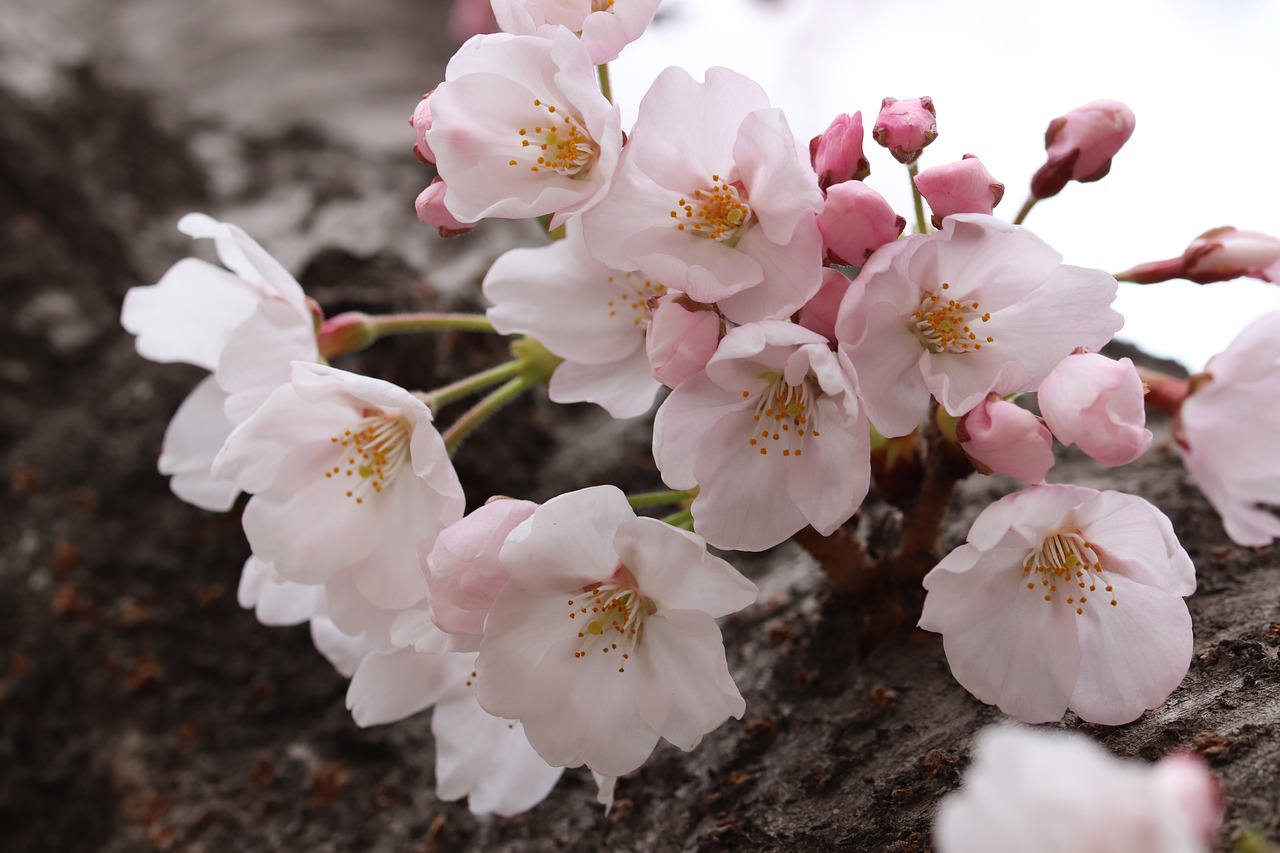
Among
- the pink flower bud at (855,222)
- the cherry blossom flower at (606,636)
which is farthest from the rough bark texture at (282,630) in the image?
the pink flower bud at (855,222)

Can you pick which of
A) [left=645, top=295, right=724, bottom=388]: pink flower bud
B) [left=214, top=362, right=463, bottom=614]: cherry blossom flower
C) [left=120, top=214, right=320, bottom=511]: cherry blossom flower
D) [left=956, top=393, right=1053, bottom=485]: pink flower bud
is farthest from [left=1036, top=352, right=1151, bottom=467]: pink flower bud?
[left=120, top=214, right=320, bottom=511]: cherry blossom flower

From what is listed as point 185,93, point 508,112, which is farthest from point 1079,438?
point 185,93

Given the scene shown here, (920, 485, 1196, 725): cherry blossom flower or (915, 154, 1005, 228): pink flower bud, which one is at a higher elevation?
(915, 154, 1005, 228): pink flower bud

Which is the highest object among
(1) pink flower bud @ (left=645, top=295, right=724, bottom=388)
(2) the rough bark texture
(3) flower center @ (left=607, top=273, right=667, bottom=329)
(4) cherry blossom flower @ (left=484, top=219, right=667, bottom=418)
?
(1) pink flower bud @ (left=645, top=295, right=724, bottom=388)

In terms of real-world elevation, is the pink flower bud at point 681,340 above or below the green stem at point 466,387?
above

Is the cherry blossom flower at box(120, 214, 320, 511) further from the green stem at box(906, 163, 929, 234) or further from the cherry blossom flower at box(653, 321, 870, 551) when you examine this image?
the green stem at box(906, 163, 929, 234)

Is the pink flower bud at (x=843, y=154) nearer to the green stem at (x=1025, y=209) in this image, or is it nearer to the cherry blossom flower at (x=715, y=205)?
the cherry blossom flower at (x=715, y=205)

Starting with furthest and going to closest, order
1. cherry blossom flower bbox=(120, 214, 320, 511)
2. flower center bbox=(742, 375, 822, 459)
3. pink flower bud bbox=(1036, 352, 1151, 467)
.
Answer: cherry blossom flower bbox=(120, 214, 320, 511) → flower center bbox=(742, 375, 822, 459) → pink flower bud bbox=(1036, 352, 1151, 467)
